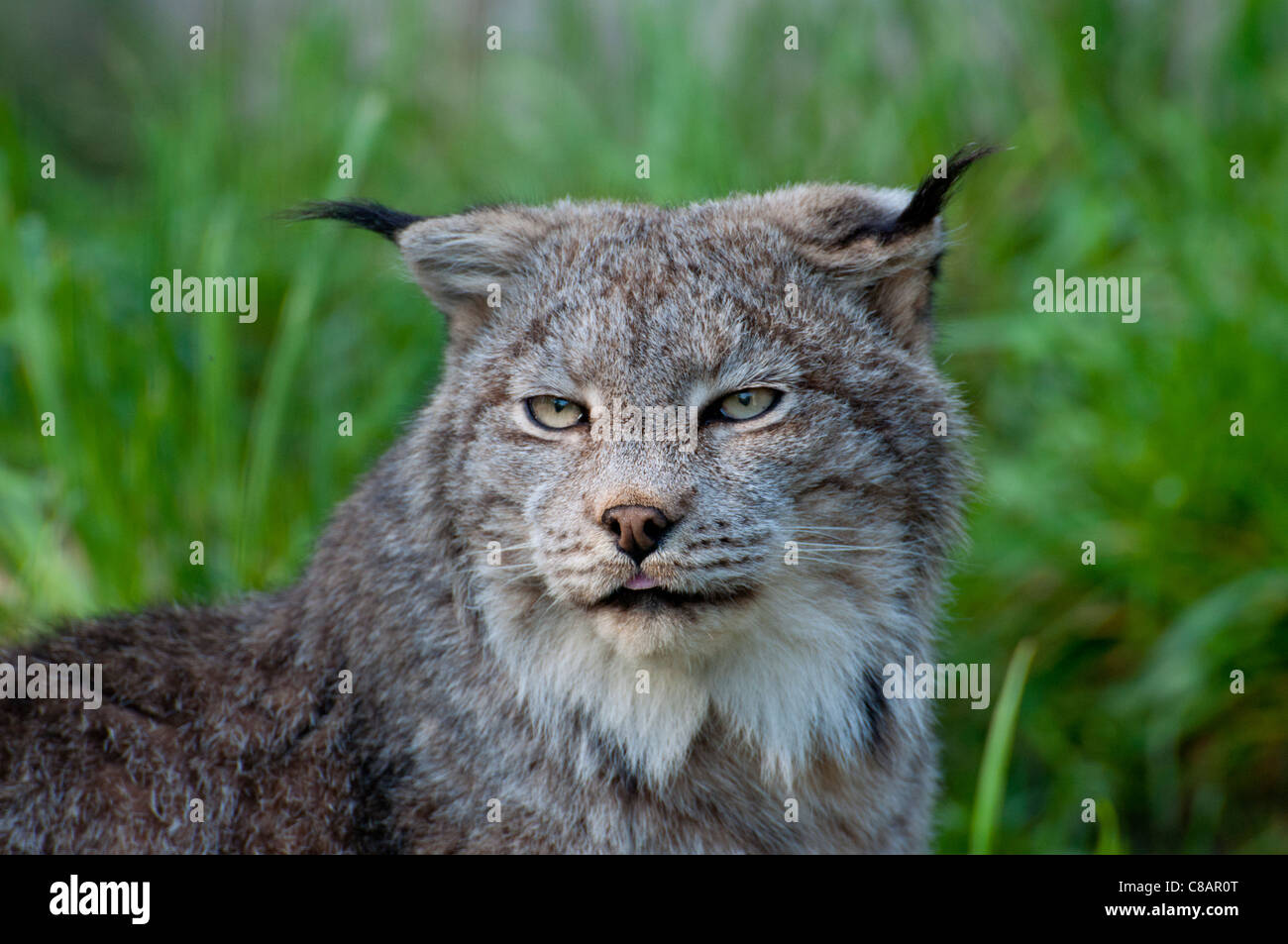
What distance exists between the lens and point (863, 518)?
12.8ft

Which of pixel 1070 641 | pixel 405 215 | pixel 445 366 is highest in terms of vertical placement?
pixel 405 215

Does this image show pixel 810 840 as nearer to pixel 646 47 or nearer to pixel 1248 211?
pixel 1248 211

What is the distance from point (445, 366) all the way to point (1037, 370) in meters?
4.04

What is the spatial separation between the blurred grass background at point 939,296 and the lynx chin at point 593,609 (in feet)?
2.16

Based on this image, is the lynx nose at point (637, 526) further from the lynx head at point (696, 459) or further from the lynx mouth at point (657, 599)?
the lynx mouth at point (657, 599)

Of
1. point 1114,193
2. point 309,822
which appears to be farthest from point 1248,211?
point 309,822

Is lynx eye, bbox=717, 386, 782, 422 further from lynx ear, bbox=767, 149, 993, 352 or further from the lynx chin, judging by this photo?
lynx ear, bbox=767, 149, 993, 352

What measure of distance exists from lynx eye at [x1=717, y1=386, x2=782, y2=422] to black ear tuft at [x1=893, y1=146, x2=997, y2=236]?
0.65m

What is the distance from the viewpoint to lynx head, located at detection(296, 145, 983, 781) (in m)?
3.65

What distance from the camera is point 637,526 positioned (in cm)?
350

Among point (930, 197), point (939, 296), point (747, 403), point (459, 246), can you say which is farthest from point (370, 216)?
point (939, 296)

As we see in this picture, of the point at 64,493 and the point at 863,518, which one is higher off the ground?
the point at 64,493

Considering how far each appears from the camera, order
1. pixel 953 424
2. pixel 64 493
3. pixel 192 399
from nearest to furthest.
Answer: pixel 953 424, pixel 64 493, pixel 192 399

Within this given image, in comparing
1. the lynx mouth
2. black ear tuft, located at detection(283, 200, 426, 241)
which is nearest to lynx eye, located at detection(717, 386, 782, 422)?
the lynx mouth
